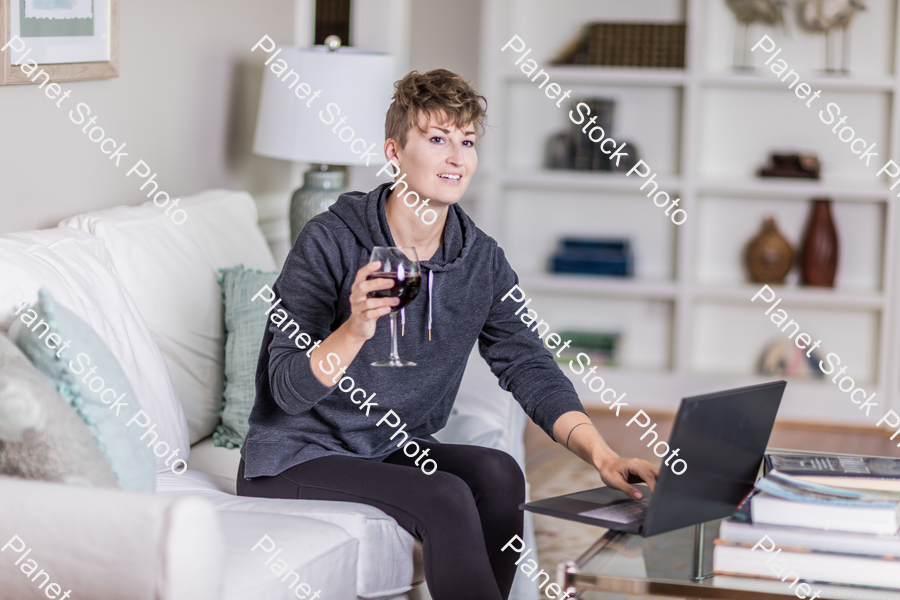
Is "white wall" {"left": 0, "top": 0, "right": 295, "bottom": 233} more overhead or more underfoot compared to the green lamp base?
more overhead

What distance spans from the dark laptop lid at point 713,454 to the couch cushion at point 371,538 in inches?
18.0

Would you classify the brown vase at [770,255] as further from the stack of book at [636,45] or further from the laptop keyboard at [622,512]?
the laptop keyboard at [622,512]

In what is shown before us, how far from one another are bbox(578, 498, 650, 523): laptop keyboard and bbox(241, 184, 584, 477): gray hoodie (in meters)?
0.33

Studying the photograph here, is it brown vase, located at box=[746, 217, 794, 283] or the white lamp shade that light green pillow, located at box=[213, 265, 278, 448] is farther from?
brown vase, located at box=[746, 217, 794, 283]

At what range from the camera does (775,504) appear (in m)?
1.24

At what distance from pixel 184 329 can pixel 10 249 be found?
19.1 inches

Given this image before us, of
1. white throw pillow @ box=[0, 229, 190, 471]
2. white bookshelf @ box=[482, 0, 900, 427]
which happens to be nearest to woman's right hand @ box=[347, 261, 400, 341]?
white throw pillow @ box=[0, 229, 190, 471]

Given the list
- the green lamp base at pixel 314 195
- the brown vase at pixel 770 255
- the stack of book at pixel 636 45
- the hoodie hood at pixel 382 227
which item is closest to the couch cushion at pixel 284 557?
the hoodie hood at pixel 382 227

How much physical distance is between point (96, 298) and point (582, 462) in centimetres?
205

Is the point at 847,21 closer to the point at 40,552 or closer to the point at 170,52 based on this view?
the point at 170,52

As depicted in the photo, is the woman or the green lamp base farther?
the green lamp base

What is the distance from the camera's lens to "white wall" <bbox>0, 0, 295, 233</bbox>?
199 cm

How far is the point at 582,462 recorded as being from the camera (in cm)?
338

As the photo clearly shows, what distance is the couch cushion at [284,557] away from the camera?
1347 mm
